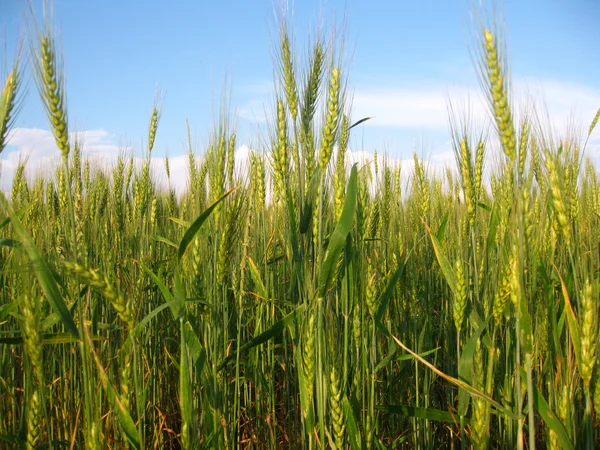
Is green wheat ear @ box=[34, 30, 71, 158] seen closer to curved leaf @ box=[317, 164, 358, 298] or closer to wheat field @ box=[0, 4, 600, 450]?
wheat field @ box=[0, 4, 600, 450]

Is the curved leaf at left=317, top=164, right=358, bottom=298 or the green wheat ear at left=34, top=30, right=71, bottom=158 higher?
the green wheat ear at left=34, top=30, right=71, bottom=158

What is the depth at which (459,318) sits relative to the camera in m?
1.38

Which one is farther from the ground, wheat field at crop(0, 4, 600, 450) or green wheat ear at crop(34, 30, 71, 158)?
green wheat ear at crop(34, 30, 71, 158)

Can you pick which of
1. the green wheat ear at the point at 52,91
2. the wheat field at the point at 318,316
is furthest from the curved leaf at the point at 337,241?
the green wheat ear at the point at 52,91

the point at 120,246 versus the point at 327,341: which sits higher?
the point at 120,246

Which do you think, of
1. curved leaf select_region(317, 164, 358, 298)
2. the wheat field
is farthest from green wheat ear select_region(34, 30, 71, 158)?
curved leaf select_region(317, 164, 358, 298)

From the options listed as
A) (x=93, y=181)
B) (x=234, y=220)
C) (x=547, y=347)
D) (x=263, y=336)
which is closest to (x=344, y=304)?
(x=263, y=336)

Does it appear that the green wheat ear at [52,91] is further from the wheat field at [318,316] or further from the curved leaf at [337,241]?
the curved leaf at [337,241]

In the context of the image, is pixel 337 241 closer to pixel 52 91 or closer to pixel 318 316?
pixel 318 316

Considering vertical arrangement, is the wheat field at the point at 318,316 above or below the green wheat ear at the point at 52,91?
below

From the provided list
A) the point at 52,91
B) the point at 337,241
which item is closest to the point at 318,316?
the point at 337,241

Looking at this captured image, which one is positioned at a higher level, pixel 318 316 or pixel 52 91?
pixel 52 91

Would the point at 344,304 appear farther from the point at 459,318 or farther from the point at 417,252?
the point at 417,252

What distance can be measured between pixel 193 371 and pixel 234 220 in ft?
1.62
